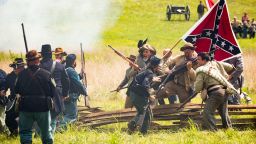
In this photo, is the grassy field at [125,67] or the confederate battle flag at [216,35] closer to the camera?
the grassy field at [125,67]

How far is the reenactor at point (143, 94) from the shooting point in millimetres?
11680

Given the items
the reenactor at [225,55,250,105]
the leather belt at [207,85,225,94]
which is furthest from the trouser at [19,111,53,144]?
the reenactor at [225,55,250,105]

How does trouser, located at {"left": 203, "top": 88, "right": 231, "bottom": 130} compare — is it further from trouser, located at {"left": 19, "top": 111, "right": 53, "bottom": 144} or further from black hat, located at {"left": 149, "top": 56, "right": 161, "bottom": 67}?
trouser, located at {"left": 19, "top": 111, "right": 53, "bottom": 144}

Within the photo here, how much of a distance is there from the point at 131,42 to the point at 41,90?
95.0 ft

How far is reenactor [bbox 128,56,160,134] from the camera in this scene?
1168 centimetres

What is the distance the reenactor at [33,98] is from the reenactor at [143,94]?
2407 millimetres

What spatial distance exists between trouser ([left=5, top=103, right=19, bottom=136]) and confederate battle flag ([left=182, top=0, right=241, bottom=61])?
13.6 feet

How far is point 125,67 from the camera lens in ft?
69.8

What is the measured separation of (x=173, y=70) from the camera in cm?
1265

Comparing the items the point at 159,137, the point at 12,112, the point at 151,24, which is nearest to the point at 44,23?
the point at 12,112

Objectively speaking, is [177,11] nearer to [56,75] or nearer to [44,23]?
[44,23]

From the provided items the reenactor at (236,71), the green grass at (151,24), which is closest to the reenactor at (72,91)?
the reenactor at (236,71)

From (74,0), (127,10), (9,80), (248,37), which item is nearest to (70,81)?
(9,80)

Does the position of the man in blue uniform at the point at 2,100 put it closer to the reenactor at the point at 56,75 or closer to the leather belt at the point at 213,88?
the reenactor at the point at 56,75
